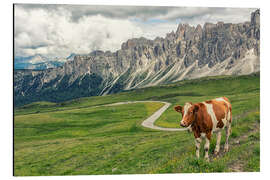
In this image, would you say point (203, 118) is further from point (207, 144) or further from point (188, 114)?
point (207, 144)

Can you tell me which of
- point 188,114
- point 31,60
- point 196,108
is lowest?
point 188,114

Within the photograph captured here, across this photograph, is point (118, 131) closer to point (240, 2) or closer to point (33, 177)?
point (33, 177)

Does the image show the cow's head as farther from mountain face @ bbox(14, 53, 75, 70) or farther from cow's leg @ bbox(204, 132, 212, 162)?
mountain face @ bbox(14, 53, 75, 70)

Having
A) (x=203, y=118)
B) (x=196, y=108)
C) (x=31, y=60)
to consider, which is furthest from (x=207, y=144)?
(x=31, y=60)

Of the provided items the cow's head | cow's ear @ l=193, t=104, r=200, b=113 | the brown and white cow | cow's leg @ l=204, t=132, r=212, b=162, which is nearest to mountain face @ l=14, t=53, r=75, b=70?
the cow's head

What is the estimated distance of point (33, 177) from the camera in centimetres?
1781

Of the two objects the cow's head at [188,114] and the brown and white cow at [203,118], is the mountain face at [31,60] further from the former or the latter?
the brown and white cow at [203,118]

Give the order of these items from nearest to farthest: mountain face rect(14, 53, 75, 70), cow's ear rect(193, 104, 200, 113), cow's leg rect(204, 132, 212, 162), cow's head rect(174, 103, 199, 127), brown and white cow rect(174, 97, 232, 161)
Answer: cow's head rect(174, 103, 199, 127) → brown and white cow rect(174, 97, 232, 161) → cow's ear rect(193, 104, 200, 113) → cow's leg rect(204, 132, 212, 162) → mountain face rect(14, 53, 75, 70)

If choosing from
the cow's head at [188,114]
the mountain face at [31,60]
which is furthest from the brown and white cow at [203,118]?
the mountain face at [31,60]

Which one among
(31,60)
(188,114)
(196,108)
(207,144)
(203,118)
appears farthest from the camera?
(31,60)

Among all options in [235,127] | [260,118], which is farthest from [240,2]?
Result: [235,127]

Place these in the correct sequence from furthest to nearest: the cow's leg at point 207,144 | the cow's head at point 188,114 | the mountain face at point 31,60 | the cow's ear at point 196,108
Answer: the mountain face at point 31,60, the cow's leg at point 207,144, the cow's ear at point 196,108, the cow's head at point 188,114
